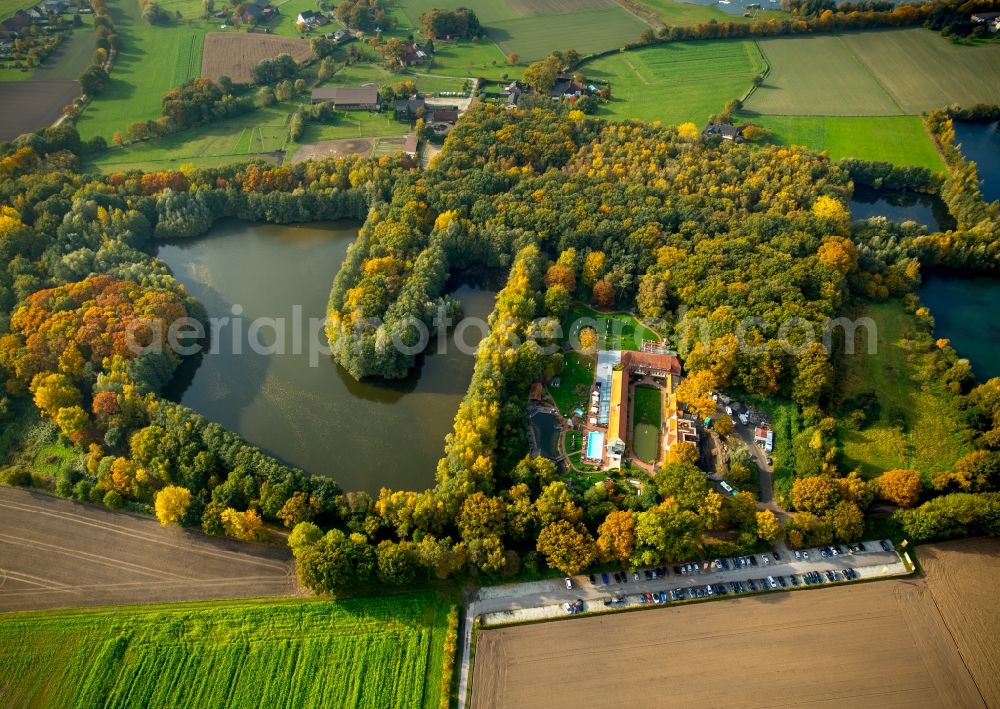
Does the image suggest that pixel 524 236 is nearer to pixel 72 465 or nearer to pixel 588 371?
pixel 588 371

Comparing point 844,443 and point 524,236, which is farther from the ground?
point 524,236

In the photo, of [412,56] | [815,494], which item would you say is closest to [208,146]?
[412,56]

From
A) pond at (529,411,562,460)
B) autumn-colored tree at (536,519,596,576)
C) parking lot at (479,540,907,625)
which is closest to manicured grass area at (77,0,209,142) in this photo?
pond at (529,411,562,460)

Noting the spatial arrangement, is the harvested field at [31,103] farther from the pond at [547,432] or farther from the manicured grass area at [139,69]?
the pond at [547,432]

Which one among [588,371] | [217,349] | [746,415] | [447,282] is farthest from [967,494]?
[217,349]

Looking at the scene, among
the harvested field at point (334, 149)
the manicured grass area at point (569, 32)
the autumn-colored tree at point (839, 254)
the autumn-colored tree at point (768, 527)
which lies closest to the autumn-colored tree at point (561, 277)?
the autumn-colored tree at point (839, 254)

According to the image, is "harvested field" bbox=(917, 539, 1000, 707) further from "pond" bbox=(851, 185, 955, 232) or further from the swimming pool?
"pond" bbox=(851, 185, 955, 232)
